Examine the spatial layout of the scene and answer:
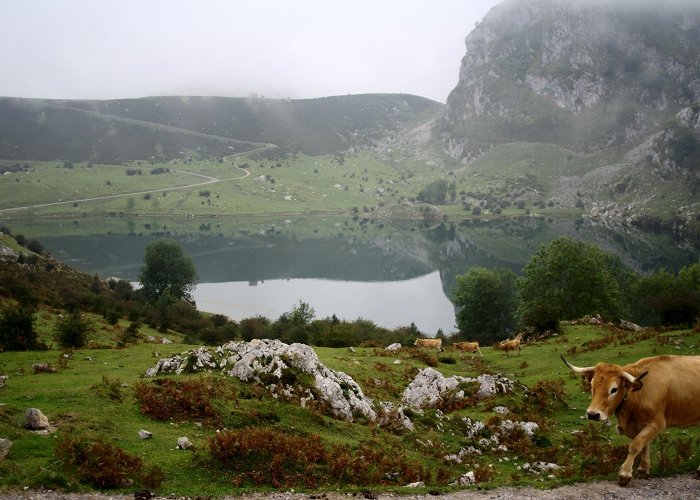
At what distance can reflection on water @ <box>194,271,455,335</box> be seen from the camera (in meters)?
89.1

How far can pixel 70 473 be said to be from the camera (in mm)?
10523

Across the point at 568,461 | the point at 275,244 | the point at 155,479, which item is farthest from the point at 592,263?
the point at 275,244

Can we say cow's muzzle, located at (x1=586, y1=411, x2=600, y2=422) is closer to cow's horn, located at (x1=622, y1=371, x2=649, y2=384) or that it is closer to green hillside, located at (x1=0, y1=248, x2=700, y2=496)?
cow's horn, located at (x1=622, y1=371, x2=649, y2=384)

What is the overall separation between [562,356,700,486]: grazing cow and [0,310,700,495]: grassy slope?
3.73 feet

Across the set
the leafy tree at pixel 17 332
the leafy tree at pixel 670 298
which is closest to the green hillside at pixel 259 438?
the leafy tree at pixel 17 332

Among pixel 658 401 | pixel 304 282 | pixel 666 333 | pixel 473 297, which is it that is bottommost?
pixel 304 282

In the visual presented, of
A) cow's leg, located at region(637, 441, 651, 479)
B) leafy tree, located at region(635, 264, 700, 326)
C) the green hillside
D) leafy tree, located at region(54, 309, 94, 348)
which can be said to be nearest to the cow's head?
cow's leg, located at region(637, 441, 651, 479)

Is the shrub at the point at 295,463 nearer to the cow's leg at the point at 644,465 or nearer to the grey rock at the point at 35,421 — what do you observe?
the grey rock at the point at 35,421

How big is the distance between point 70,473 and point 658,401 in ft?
43.2

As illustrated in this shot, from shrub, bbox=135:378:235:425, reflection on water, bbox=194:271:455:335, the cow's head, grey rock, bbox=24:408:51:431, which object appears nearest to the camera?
the cow's head

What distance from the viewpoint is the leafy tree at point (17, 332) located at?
25.4m

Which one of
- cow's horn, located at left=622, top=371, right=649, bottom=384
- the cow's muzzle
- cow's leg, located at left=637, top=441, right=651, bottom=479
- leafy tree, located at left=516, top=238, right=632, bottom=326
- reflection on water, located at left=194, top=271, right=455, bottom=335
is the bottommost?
reflection on water, located at left=194, top=271, right=455, bottom=335

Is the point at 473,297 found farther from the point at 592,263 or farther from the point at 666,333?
the point at 666,333

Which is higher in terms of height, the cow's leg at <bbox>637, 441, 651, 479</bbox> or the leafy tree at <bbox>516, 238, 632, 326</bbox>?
the cow's leg at <bbox>637, 441, 651, 479</bbox>
